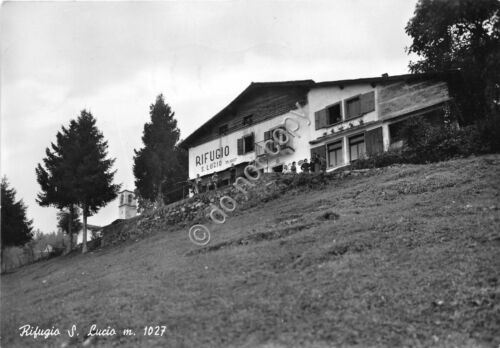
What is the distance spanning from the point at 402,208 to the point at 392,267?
629 centimetres

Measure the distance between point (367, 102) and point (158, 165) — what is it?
20749 millimetres

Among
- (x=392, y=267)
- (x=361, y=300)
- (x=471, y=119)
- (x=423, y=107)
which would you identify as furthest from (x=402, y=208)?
(x=471, y=119)

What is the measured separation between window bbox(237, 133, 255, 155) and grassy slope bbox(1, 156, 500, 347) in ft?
53.3

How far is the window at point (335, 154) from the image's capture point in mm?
33469

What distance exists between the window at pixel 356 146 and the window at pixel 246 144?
323 inches

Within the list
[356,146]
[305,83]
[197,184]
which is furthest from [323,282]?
[197,184]

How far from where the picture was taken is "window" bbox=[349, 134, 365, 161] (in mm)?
32581

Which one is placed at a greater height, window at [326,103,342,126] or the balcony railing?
window at [326,103,342,126]

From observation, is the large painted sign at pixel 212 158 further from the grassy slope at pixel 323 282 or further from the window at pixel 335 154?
the grassy slope at pixel 323 282

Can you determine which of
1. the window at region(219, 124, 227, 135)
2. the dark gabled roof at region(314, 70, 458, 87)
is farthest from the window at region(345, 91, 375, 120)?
the window at region(219, 124, 227, 135)

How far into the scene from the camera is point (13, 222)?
137 ft

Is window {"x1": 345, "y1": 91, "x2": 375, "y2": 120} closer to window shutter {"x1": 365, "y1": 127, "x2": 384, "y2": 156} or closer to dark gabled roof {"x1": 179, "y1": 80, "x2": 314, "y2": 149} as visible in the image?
window shutter {"x1": 365, "y1": 127, "x2": 384, "y2": 156}

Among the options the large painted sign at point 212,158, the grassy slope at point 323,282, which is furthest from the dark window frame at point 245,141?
the grassy slope at point 323,282

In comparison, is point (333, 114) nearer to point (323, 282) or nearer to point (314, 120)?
point (314, 120)
